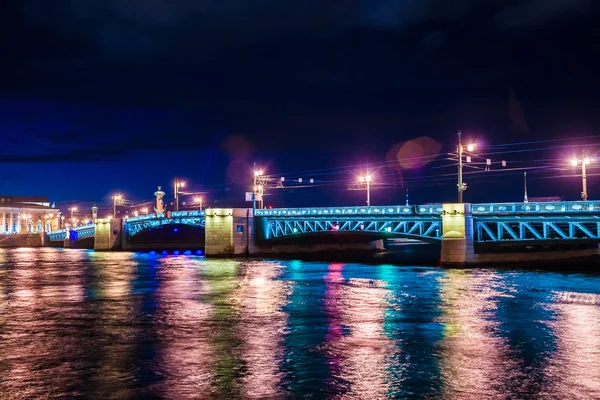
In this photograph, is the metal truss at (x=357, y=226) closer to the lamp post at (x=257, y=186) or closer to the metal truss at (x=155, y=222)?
the lamp post at (x=257, y=186)

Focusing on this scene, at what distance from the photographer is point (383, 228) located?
62438 millimetres

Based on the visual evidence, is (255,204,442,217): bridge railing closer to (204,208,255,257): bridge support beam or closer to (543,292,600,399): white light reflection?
(204,208,255,257): bridge support beam

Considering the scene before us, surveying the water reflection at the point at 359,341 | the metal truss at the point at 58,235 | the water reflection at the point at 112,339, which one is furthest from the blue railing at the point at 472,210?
the metal truss at the point at 58,235

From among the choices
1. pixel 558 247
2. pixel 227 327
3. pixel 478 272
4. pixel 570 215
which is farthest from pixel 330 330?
pixel 558 247

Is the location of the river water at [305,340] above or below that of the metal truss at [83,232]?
below

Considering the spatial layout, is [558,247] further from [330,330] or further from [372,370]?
[372,370]

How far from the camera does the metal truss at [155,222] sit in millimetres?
86625

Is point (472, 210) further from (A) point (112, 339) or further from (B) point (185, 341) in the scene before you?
(A) point (112, 339)

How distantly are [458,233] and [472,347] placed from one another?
3368 cm

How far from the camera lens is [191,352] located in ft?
65.1

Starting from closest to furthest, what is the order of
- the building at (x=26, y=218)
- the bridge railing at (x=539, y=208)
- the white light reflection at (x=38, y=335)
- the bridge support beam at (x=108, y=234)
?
the white light reflection at (x=38, y=335)
the bridge railing at (x=539, y=208)
the bridge support beam at (x=108, y=234)
the building at (x=26, y=218)

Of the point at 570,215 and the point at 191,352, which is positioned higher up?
the point at 570,215

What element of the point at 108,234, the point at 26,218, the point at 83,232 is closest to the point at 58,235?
the point at 83,232

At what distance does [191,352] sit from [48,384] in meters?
4.93
